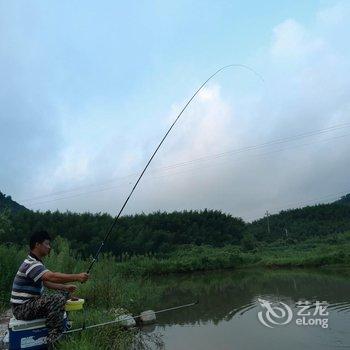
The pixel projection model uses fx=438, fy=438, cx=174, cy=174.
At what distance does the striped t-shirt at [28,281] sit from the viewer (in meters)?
4.87

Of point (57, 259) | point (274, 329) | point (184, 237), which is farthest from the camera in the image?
point (184, 237)

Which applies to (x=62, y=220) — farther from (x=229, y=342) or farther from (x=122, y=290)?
(x=229, y=342)

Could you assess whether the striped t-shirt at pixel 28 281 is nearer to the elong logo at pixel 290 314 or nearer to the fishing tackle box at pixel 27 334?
the fishing tackle box at pixel 27 334

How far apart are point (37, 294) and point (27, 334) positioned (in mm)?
442

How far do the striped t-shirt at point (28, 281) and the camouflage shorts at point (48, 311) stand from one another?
77 millimetres

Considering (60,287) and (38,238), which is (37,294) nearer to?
(60,287)

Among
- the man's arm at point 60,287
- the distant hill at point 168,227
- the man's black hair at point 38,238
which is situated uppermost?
the distant hill at point 168,227

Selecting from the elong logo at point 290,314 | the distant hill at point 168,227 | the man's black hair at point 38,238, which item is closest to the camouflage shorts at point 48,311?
the man's black hair at point 38,238

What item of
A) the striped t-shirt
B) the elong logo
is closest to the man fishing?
the striped t-shirt

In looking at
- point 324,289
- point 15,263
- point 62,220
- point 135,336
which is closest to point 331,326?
point 135,336

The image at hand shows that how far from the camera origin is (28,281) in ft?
16.4

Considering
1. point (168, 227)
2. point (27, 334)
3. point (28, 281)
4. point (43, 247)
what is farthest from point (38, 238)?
point (168, 227)

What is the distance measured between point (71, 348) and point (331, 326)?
5.44 meters

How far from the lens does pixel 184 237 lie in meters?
49.4
